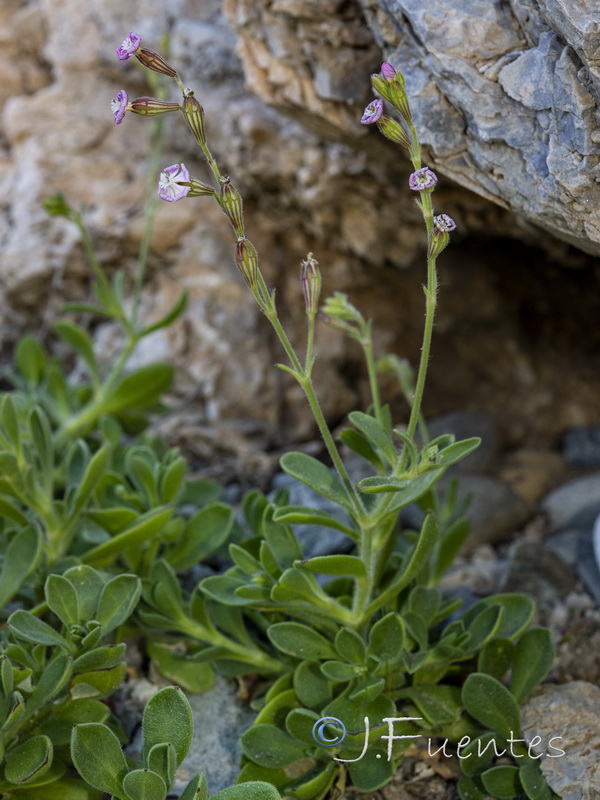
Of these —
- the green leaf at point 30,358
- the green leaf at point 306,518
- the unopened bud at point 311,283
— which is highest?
the unopened bud at point 311,283

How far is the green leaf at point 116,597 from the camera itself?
200 centimetres

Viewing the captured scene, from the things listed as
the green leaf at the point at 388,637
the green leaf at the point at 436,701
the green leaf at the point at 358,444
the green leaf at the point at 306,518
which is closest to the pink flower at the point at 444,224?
the green leaf at the point at 358,444

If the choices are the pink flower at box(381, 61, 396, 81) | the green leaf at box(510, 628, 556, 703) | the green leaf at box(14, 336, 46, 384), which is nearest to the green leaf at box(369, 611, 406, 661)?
the green leaf at box(510, 628, 556, 703)

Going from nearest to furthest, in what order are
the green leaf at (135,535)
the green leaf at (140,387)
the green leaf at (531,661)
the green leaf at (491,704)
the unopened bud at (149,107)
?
the unopened bud at (149,107) < the green leaf at (491,704) < the green leaf at (531,661) < the green leaf at (135,535) < the green leaf at (140,387)

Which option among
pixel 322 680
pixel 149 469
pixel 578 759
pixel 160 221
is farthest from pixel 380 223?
pixel 578 759

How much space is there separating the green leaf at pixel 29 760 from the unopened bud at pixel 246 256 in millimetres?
1055

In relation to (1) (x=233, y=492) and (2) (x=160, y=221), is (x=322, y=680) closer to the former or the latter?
(1) (x=233, y=492)

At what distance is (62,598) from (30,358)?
1431mm

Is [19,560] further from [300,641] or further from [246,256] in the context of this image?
[246,256]

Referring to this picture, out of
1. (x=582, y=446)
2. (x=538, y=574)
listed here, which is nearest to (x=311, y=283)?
(x=538, y=574)

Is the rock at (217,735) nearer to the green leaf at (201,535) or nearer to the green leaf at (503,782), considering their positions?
the green leaf at (201,535)

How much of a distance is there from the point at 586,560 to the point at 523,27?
1.56m

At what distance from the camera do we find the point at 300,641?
203cm

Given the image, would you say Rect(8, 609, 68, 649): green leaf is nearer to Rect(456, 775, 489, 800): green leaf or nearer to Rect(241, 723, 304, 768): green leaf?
Rect(241, 723, 304, 768): green leaf
